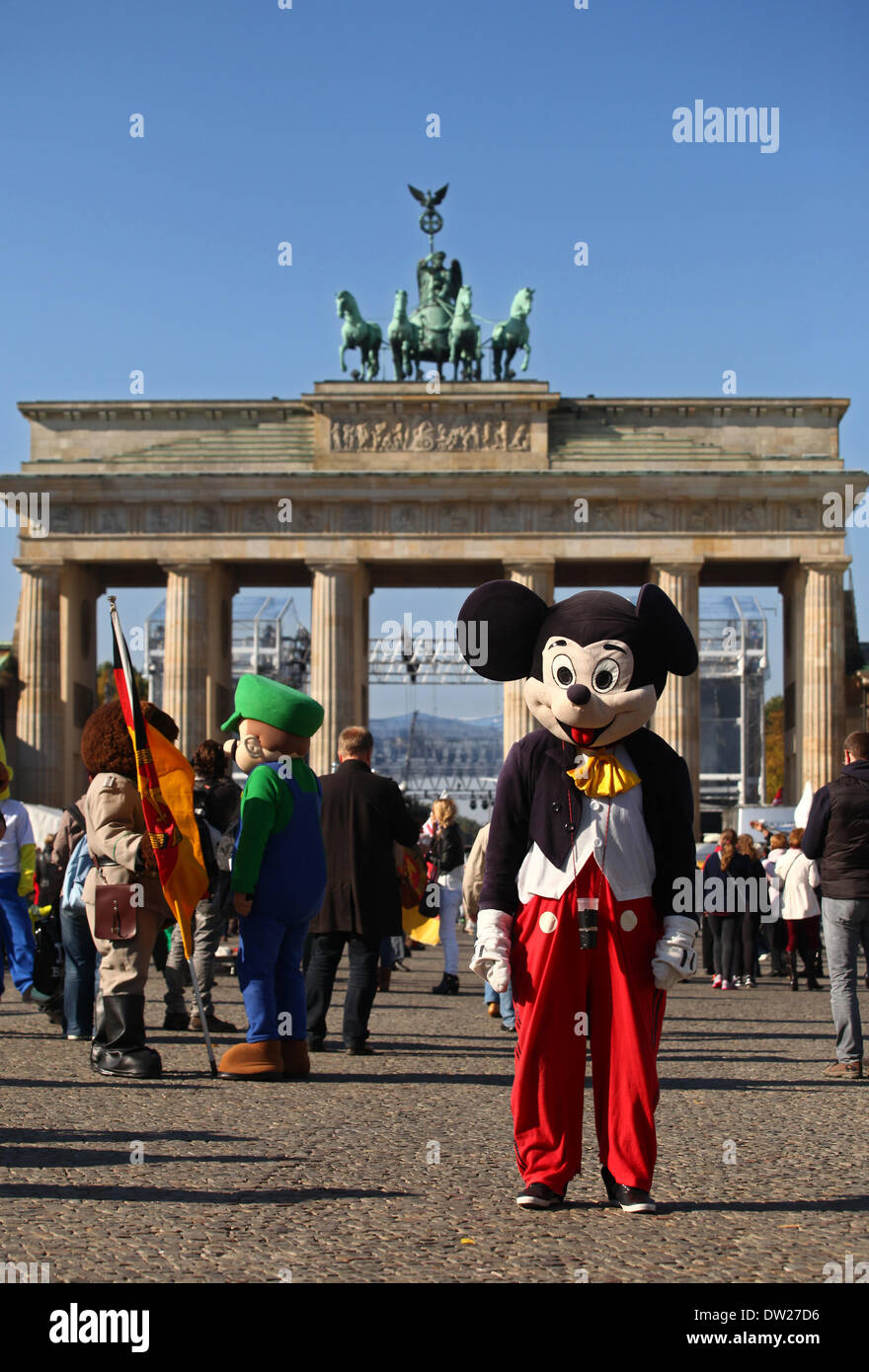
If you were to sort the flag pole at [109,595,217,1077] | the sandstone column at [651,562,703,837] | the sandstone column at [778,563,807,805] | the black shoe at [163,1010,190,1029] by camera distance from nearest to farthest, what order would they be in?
the flag pole at [109,595,217,1077]
the black shoe at [163,1010,190,1029]
the sandstone column at [651,562,703,837]
the sandstone column at [778,563,807,805]

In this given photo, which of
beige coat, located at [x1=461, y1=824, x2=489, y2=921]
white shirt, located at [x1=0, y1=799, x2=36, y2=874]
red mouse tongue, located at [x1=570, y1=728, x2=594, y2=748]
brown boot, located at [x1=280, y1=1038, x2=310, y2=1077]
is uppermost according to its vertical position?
red mouse tongue, located at [x1=570, y1=728, x2=594, y2=748]

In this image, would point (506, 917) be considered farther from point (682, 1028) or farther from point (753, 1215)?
point (682, 1028)

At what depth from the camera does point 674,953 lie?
6.50 metres

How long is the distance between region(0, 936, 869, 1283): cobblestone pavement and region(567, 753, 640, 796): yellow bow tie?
146 cm

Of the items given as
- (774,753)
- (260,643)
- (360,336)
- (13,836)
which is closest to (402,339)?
(360,336)

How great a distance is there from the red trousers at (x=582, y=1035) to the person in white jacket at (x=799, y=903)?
Result: 13739 millimetres

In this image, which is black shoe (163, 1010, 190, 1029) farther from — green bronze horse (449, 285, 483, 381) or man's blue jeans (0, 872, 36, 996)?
green bronze horse (449, 285, 483, 381)

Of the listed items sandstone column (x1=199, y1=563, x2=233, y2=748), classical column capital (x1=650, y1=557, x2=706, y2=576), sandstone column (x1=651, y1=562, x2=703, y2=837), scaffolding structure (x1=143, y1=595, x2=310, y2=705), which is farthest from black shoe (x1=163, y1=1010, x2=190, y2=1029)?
scaffolding structure (x1=143, y1=595, x2=310, y2=705)

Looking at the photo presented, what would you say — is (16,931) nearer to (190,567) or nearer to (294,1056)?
(294,1056)

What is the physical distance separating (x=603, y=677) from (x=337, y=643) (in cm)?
4617

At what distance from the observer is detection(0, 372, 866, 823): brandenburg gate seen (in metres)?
52.7
